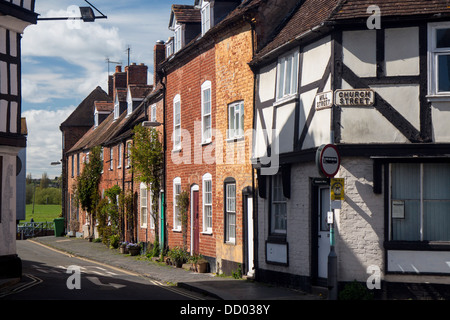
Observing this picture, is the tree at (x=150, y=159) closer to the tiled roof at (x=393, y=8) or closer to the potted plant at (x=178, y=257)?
the potted plant at (x=178, y=257)

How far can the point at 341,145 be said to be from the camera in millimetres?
14188

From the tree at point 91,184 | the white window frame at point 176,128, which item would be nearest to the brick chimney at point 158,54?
the white window frame at point 176,128

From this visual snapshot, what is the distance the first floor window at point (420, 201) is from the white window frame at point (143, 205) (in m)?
18.4

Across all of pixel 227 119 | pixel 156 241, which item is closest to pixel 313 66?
pixel 227 119

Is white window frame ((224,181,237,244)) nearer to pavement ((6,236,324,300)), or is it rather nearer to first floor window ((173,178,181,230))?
pavement ((6,236,324,300))

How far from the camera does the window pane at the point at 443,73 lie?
13.9 meters

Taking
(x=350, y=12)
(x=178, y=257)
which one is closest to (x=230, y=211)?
(x=178, y=257)

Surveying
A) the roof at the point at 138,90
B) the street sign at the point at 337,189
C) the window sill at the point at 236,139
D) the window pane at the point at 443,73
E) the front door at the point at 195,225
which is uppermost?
the roof at the point at 138,90

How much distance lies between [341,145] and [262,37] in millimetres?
6032

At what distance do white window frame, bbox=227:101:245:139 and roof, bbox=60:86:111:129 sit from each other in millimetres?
36042

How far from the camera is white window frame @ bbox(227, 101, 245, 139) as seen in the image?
65.1 ft

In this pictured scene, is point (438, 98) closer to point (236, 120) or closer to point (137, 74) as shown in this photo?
point (236, 120)

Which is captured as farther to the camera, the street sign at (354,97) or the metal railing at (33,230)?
the metal railing at (33,230)

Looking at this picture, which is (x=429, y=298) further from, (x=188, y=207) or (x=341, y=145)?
(x=188, y=207)
